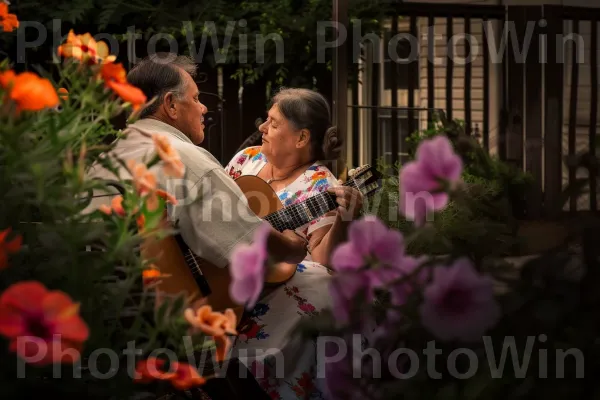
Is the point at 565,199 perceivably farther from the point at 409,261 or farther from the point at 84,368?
the point at 84,368

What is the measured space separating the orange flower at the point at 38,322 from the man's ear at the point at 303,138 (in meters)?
2.50

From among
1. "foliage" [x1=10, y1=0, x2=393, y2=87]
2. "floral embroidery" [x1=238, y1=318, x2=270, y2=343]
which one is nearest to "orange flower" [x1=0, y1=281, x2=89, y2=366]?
"floral embroidery" [x1=238, y1=318, x2=270, y2=343]

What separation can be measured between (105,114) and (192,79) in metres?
1.48

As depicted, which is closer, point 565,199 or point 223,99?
point 565,199

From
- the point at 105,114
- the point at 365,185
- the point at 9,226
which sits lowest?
the point at 365,185

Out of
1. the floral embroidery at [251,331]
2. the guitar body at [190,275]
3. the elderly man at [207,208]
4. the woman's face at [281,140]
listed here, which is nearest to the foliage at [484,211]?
the elderly man at [207,208]

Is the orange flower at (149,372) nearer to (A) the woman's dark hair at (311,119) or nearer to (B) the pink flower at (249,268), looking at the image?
(B) the pink flower at (249,268)

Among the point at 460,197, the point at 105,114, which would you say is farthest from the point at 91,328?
the point at 460,197

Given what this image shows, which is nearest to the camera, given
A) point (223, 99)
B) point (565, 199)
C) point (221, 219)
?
point (565, 199)

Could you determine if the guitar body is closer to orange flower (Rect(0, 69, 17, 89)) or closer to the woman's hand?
the woman's hand

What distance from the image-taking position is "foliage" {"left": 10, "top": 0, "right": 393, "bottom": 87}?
16.4 feet

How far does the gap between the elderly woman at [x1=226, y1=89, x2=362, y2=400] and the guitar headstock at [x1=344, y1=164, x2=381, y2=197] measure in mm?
85

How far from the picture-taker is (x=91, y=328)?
0.92 metres

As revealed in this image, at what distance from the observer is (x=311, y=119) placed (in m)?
3.29
